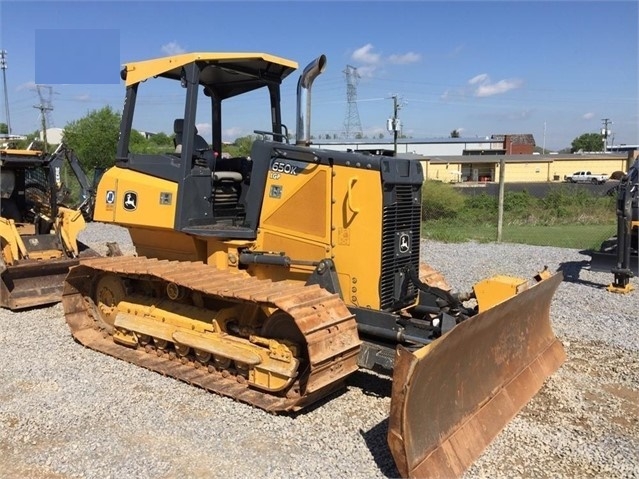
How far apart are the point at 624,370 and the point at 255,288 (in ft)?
12.8

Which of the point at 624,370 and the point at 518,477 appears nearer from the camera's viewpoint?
the point at 518,477

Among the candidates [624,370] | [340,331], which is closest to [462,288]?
[624,370]

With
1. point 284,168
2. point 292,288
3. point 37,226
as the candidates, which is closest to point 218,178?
point 284,168

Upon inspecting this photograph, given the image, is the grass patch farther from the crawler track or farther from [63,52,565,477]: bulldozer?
the crawler track

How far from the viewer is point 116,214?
6.54 meters

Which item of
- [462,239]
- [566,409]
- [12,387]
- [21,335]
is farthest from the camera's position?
[462,239]

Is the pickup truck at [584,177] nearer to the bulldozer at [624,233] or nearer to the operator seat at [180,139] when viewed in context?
the bulldozer at [624,233]

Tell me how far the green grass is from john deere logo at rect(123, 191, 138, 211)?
34.8 ft

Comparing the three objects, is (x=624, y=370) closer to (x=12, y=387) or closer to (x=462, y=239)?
(x=12, y=387)

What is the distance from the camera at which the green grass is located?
15.4 meters

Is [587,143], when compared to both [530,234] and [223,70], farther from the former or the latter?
[223,70]

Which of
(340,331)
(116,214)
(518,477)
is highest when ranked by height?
(116,214)

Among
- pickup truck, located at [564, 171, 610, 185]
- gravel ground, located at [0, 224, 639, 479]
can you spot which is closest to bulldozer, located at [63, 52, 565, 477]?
gravel ground, located at [0, 224, 639, 479]

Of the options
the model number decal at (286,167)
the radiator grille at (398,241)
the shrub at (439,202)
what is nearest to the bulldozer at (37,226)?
the model number decal at (286,167)
